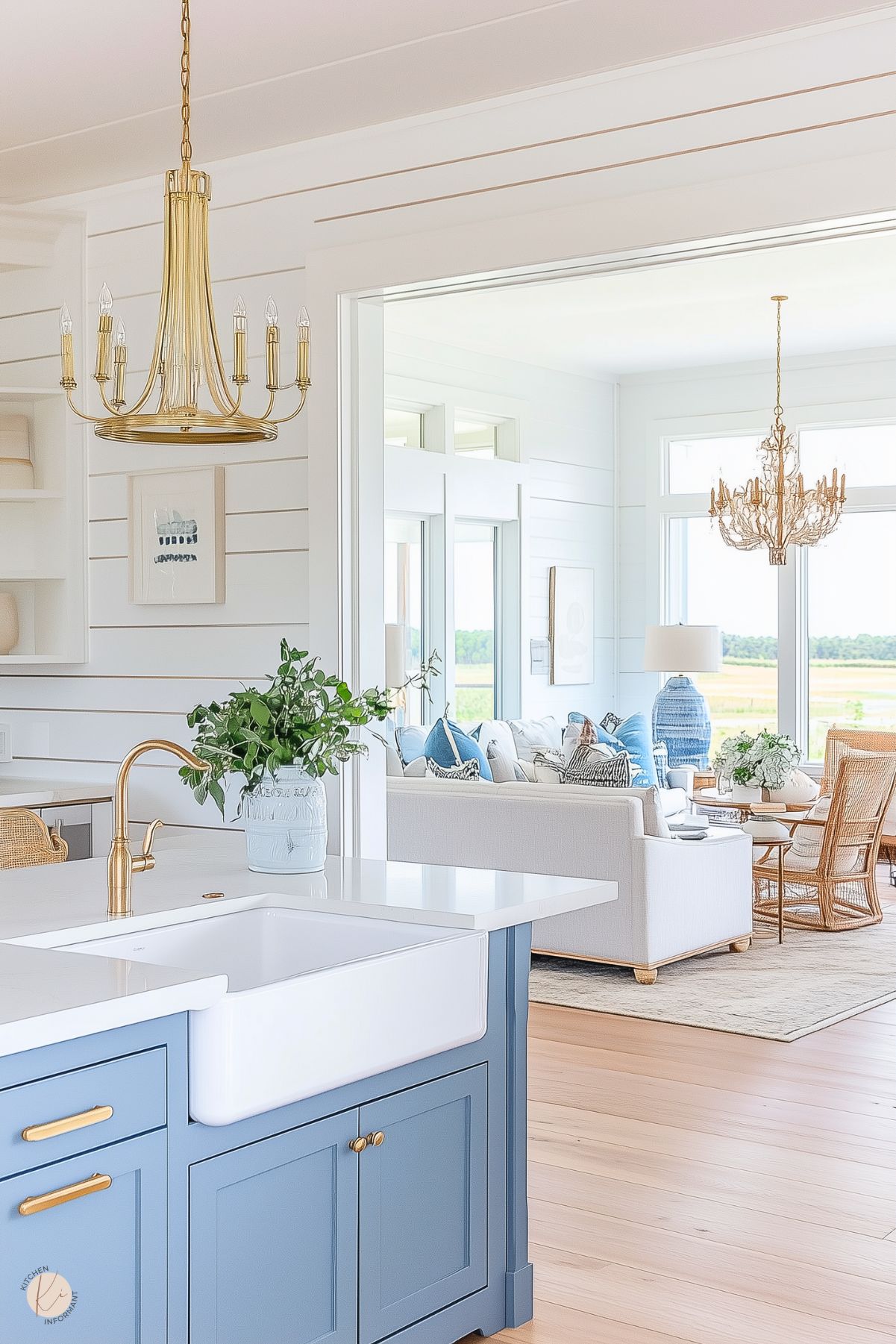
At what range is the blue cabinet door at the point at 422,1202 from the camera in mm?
2410

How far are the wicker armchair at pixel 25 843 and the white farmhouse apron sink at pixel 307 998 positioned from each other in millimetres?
1021

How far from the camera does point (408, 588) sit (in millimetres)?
8500

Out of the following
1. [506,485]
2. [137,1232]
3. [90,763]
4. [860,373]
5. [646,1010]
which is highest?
[860,373]

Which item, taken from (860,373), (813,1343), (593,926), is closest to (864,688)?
(860,373)

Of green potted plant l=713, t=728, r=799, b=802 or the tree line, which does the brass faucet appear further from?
the tree line

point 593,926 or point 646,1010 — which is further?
point 593,926

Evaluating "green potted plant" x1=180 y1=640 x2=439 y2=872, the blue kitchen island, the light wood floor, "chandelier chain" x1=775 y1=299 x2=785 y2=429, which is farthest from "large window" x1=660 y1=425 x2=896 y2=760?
the blue kitchen island

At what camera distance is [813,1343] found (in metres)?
2.79

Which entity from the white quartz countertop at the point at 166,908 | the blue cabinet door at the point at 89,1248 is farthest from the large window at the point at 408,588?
the blue cabinet door at the point at 89,1248

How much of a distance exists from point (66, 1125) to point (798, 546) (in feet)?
26.2

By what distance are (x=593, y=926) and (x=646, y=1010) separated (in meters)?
0.63

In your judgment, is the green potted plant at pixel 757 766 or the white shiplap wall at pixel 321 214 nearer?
the white shiplap wall at pixel 321 214

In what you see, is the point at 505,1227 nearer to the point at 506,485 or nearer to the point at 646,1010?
the point at 646,1010

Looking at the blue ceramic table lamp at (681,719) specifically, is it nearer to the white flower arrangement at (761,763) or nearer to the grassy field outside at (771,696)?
the grassy field outside at (771,696)
